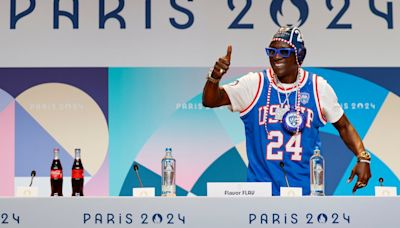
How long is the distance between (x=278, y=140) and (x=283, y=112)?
0.15m

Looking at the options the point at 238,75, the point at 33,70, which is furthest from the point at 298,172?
the point at 33,70

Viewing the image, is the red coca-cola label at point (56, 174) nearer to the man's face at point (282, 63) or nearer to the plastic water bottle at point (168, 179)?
the plastic water bottle at point (168, 179)

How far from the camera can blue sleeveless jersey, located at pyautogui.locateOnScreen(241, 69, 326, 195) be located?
4383 millimetres

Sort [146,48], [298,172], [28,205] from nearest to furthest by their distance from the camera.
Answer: [28,205], [298,172], [146,48]

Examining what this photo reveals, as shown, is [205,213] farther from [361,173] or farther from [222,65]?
[361,173]

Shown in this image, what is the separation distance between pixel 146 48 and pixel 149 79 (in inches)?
9.4

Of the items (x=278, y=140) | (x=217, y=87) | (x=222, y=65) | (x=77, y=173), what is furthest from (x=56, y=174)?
(x=278, y=140)

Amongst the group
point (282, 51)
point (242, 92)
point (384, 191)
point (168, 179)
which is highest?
point (282, 51)

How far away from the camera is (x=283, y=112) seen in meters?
4.46

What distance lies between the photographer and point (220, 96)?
4449 mm

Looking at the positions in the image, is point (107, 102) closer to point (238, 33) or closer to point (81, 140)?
point (81, 140)

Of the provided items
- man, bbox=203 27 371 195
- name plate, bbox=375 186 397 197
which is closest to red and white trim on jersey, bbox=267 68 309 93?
man, bbox=203 27 371 195

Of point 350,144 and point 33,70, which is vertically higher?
point 33,70

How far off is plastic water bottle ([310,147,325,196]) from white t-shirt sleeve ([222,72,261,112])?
0.47m
